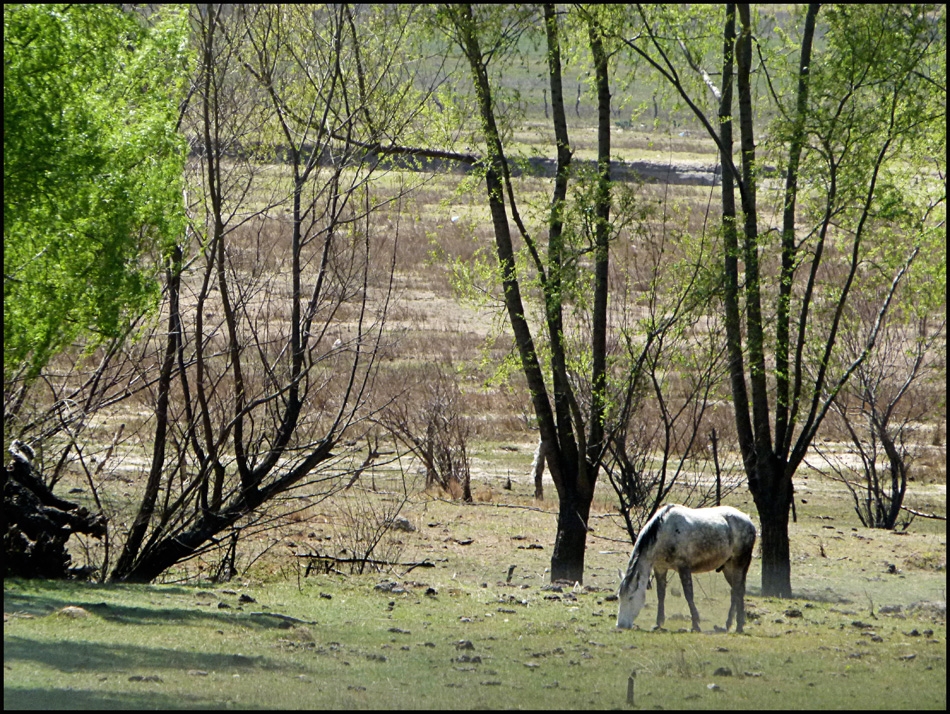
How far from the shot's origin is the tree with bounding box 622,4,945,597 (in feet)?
51.9

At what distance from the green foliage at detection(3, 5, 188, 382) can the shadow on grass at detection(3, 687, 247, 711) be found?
3.01m

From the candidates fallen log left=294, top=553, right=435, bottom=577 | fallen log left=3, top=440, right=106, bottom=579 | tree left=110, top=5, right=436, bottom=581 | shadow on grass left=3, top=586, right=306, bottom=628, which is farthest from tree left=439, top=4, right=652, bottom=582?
fallen log left=3, top=440, right=106, bottom=579

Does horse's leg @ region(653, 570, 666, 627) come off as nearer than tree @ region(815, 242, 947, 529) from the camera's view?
Yes

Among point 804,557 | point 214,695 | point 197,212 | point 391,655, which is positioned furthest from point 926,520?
point 214,695

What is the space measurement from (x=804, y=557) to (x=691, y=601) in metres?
9.36

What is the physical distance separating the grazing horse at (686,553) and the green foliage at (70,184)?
576cm

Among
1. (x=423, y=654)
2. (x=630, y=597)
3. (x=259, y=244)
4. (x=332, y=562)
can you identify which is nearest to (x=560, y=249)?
(x=259, y=244)

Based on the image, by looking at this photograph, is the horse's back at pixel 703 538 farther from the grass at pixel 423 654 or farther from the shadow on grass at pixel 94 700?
the shadow on grass at pixel 94 700

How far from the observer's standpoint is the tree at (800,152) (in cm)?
1581

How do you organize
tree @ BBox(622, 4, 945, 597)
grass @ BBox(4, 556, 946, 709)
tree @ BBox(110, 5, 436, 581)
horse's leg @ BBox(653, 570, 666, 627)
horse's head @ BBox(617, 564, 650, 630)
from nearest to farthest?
grass @ BBox(4, 556, 946, 709), horse's head @ BBox(617, 564, 650, 630), horse's leg @ BBox(653, 570, 666, 627), tree @ BBox(110, 5, 436, 581), tree @ BBox(622, 4, 945, 597)

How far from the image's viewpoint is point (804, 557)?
2119 centimetres

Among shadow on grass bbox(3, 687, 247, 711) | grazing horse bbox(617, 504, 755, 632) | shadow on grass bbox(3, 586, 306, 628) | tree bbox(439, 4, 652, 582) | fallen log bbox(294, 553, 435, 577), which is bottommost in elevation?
fallen log bbox(294, 553, 435, 577)

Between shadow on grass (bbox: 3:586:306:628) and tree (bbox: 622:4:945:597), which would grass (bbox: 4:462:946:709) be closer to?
shadow on grass (bbox: 3:586:306:628)

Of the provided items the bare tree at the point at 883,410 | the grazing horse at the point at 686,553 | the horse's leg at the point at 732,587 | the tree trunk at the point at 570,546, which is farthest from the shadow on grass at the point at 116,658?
the bare tree at the point at 883,410
